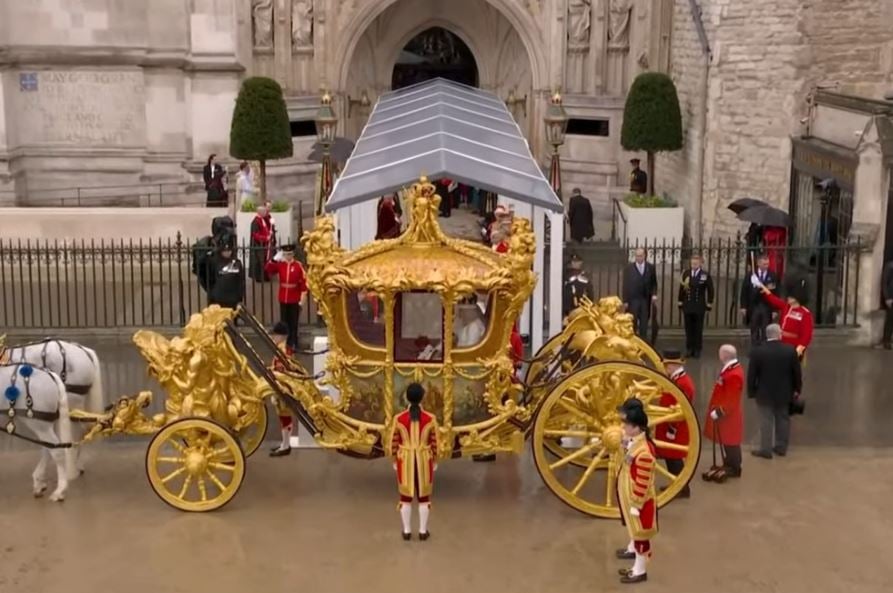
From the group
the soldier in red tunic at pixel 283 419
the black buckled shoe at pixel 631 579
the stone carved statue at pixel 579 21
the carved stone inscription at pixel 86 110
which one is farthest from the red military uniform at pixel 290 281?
the stone carved statue at pixel 579 21

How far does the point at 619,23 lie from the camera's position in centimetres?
2456

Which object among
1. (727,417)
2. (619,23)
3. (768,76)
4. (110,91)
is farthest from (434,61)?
(727,417)

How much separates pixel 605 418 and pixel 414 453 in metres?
1.61

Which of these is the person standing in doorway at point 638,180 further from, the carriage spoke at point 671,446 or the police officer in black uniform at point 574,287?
the carriage spoke at point 671,446

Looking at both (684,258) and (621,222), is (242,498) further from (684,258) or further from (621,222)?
(621,222)

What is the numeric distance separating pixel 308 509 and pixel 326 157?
9393mm

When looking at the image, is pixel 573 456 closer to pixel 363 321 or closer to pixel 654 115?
pixel 363 321

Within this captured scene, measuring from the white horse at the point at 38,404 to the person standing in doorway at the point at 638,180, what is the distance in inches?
557

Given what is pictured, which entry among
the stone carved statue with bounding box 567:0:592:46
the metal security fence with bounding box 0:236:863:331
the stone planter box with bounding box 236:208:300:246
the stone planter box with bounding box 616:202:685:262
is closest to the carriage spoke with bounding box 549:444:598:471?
the metal security fence with bounding box 0:236:863:331

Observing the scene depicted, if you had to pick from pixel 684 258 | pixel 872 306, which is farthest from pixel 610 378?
pixel 684 258

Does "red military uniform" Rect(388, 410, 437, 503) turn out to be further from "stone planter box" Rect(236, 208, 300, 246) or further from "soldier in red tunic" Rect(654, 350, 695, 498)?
"stone planter box" Rect(236, 208, 300, 246)

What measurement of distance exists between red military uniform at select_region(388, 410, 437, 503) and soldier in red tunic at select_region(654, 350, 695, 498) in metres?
1.83

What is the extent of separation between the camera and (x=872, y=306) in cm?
1612

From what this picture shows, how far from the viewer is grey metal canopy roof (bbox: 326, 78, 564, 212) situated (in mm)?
12156
